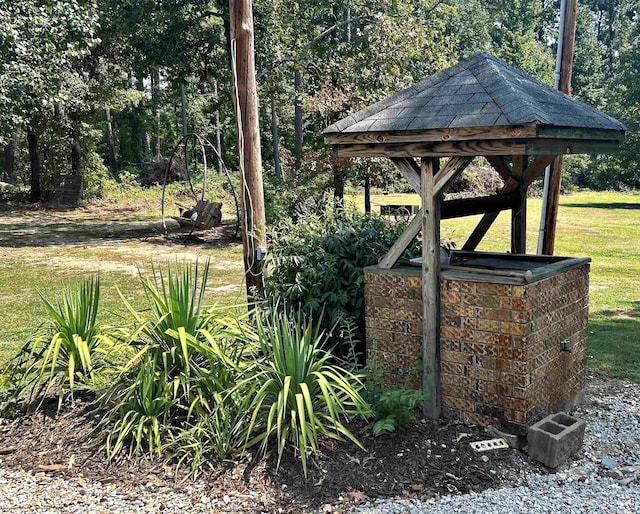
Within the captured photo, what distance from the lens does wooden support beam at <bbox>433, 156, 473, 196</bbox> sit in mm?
3950

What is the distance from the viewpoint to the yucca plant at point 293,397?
11.6 feet

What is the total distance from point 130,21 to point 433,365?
12.6m

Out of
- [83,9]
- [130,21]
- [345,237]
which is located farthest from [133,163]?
[345,237]

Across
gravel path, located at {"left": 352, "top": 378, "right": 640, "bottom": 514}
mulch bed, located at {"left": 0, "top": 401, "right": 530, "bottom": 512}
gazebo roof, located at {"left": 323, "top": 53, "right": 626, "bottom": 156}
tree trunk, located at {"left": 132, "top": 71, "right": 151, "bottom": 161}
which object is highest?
tree trunk, located at {"left": 132, "top": 71, "right": 151, "bottom": 161}

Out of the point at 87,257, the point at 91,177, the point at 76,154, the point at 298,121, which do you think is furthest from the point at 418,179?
the point at 91,177

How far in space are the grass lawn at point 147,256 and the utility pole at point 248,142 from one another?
1.12 m

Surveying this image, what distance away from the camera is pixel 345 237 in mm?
5004

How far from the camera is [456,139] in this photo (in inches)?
149

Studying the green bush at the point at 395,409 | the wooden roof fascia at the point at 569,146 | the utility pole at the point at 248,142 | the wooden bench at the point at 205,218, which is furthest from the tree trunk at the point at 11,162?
the wooden roof fascia at the point at 569,146

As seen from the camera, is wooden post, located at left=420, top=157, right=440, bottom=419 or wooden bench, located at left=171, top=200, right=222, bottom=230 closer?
wooden post, located at left=420, top=157, right=440, bottom=419

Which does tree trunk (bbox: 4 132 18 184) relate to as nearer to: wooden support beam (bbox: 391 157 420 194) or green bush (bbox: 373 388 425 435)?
wooden support beam (bbox: 391 157 420 194)

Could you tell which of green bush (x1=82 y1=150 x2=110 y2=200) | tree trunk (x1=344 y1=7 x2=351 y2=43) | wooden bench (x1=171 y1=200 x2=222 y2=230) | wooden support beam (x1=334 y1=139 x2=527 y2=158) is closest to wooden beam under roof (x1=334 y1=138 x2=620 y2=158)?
wooden support beam (x1=334 y1=139 x2=527 y2=158)

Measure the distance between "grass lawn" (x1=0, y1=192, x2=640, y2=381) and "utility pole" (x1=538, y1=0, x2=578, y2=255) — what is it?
1181 millimetres

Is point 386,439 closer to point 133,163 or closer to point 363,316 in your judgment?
point 363,316
